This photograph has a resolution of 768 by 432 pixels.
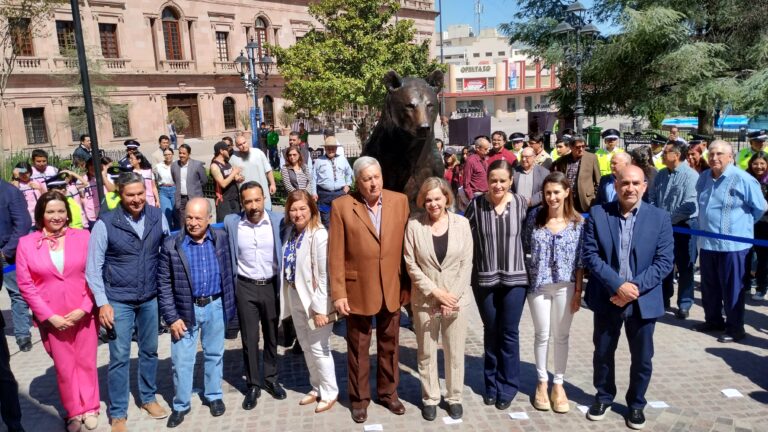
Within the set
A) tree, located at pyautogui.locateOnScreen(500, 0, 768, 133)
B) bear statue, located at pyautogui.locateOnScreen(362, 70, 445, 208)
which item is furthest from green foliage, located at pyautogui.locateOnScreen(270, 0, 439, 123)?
bear statue, located at pyautogui.locateOnScreen(362, 70, 445, 208)

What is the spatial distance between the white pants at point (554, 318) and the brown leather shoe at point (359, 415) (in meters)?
1.40

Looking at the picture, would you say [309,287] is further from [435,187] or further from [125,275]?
[125,275]

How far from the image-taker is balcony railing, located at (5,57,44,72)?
30.0 metres

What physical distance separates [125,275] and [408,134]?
2.57 metres

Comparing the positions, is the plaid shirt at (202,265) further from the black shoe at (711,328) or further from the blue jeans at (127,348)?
the black shoe at (711,328)

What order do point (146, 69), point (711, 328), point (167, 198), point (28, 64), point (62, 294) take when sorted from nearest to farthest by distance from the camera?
point (62, 294)
point (711, 328)
point (167, 198)
point (28, 64)
point (146, 69)

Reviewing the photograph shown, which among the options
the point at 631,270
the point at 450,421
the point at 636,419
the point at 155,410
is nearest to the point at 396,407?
the point at 450,421

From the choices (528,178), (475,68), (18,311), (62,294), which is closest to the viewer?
(62,294)

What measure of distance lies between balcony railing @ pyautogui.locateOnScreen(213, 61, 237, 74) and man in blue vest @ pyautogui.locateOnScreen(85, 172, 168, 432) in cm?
3666

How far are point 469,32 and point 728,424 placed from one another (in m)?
98.7

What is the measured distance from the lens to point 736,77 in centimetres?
1820

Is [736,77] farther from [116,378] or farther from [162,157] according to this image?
[116,378]

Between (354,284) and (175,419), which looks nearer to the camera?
(354,284)

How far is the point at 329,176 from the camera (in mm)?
7727
